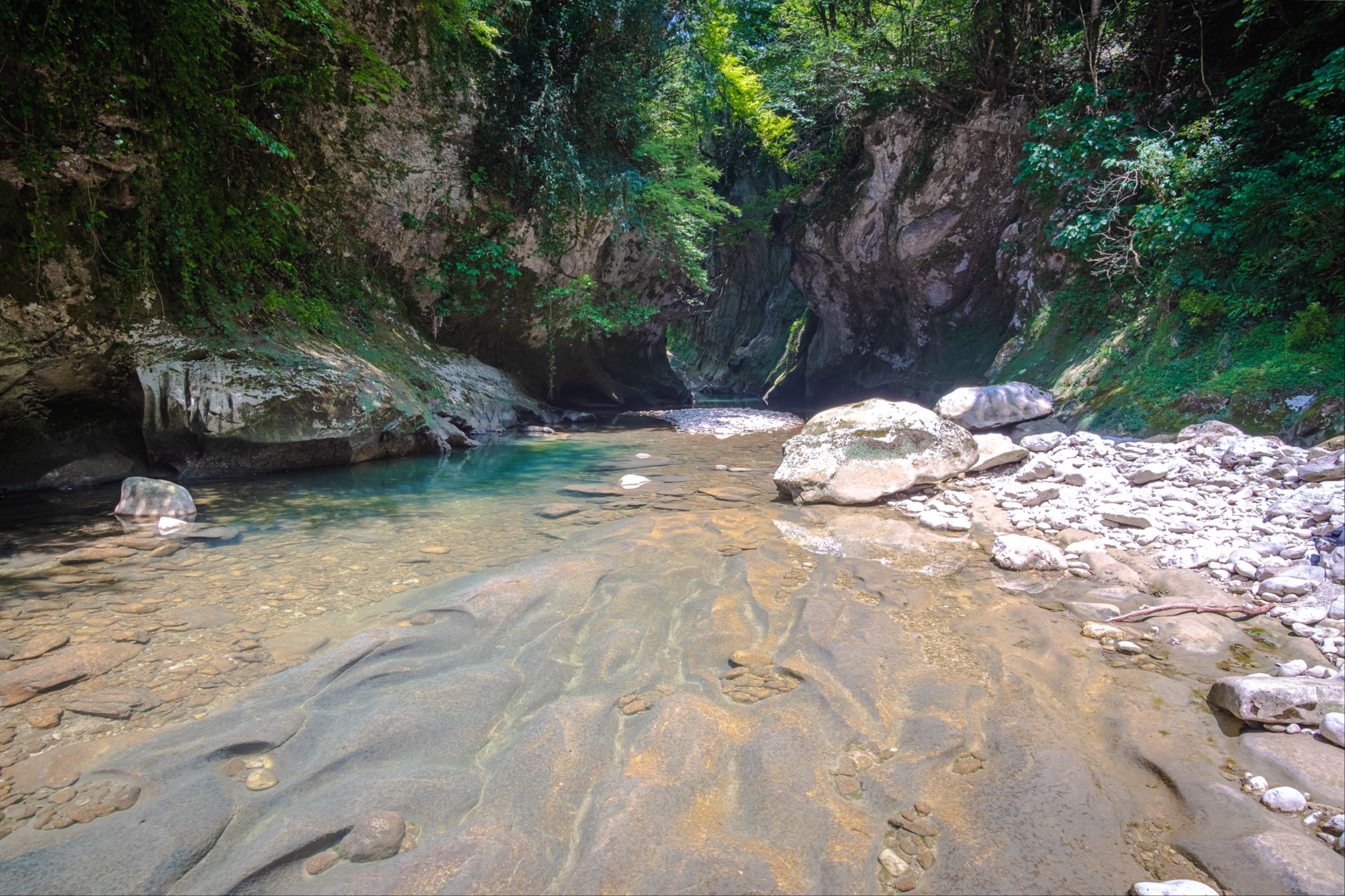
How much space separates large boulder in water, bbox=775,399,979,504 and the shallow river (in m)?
1.57

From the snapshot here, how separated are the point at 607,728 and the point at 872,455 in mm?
4410

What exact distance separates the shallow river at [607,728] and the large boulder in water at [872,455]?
5.15ft

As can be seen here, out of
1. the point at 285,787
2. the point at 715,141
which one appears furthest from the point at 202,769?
the point at 715,141

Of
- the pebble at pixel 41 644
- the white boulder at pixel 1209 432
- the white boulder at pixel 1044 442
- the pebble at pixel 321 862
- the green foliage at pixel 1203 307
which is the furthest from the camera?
the green foliage at pixel 1203 307

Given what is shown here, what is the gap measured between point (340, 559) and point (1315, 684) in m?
5.09

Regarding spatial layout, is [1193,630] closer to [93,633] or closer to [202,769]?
[202,769]

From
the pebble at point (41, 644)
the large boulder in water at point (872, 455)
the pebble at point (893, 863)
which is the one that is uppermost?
the large boulder in water at point (872, 455)

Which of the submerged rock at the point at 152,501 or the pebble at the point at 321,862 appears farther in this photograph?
the submerged rock at the point at 152,501

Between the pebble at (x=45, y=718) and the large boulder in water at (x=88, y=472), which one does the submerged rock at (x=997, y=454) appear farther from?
the large boulder in water at (x=88, y=472)

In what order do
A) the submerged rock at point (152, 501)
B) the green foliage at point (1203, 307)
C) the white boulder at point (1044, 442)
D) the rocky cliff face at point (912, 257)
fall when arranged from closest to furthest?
the submerged rock at point (152, 501) < the white boulder at point (1044, 442) < the green foliage at point (1203, 307) < the rocky cliff face at point (912, 257)

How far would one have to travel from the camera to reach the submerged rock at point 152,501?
191 inches

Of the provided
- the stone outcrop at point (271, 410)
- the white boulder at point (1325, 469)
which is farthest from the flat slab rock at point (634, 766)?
the stone outcrop at point (271, 410)

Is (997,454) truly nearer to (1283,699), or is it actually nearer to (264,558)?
(1283,699)

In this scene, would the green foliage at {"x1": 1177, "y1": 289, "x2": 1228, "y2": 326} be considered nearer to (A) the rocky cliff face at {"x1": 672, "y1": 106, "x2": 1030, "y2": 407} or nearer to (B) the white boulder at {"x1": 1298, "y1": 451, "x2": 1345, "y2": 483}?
(B) the white boulder at {"x1": 1298, "y1": 451, "x2": 1345, "y2": 483}
